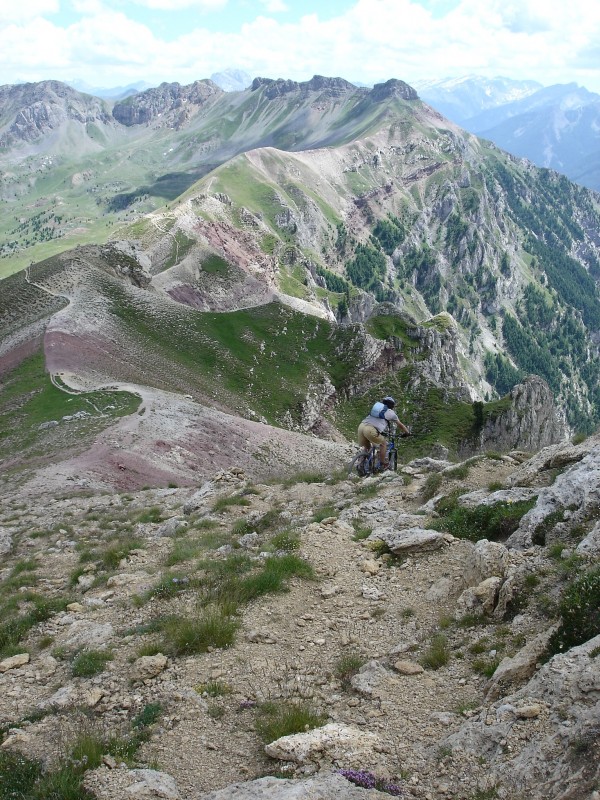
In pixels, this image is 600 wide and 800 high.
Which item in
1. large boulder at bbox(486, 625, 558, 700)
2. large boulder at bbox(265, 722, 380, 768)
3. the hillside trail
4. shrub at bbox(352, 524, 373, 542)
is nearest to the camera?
large boulder at bbox(265, 722, 380, 768)

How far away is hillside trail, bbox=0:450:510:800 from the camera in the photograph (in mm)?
8438

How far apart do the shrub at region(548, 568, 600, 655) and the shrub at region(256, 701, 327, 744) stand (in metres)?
3.93

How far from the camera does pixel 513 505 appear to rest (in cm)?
1499

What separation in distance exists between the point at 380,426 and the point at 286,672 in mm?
14215

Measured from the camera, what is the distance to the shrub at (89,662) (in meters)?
11.3

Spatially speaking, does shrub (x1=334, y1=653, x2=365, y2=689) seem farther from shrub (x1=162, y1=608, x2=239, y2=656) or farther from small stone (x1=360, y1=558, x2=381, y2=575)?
small stone (x1=360, y1=558, x2=381, y2=575)

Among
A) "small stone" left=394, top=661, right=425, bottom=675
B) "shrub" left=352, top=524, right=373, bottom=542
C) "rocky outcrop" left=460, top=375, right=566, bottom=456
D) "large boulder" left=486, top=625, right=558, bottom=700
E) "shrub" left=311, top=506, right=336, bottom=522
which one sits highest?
"large boulder" left=486, top=625, right=558, bottom=700

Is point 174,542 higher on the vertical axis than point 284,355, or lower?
higher

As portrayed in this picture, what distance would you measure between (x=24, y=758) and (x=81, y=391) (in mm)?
48011

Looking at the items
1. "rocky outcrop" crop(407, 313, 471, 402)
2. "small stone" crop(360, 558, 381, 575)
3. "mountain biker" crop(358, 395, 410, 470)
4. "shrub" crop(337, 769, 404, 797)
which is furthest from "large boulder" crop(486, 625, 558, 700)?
"rocky outcrop" crop(407, 313, 471, 402)

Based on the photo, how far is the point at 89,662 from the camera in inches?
452

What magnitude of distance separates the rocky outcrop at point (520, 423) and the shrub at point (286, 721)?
69851 mm

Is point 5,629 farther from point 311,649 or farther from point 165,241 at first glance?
point 165,241

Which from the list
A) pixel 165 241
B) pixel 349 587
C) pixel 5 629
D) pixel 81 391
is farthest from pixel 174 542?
pixel 165 241
